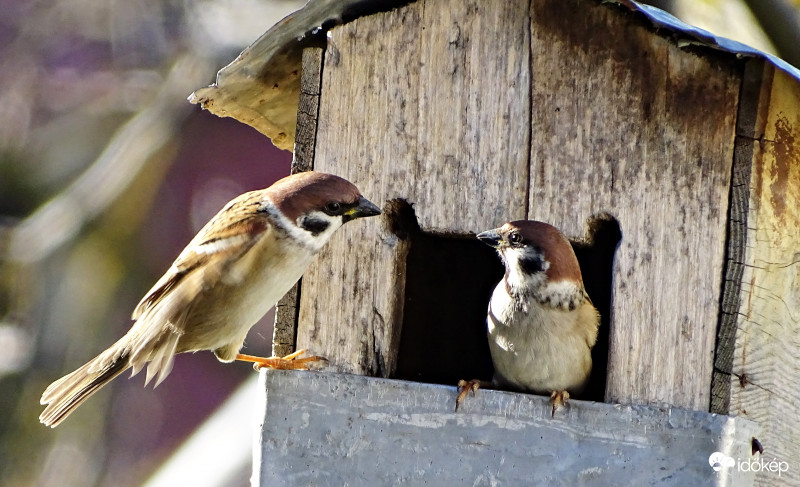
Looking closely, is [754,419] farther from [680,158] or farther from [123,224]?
[123,224]

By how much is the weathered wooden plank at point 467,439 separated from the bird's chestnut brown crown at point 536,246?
14.1 inches

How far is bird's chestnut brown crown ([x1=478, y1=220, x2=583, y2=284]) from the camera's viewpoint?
2.70m

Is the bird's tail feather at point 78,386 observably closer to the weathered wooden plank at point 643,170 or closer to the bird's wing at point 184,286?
the bird's wing at point 184,286

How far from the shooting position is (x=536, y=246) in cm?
273

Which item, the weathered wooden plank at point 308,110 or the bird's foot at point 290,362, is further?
the weathered wooden plank at point 308,110

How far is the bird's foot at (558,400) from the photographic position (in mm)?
2619

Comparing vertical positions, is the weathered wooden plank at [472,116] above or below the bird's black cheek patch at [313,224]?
above

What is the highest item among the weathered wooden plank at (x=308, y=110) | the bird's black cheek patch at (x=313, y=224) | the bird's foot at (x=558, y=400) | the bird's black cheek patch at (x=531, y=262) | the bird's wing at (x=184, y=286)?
the weathered wooden plank at (x=308, y=110)

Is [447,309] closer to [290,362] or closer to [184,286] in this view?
[290,362]

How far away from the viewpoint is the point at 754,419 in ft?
8.75

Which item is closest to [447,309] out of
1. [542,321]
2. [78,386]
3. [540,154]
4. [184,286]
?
[542,321]

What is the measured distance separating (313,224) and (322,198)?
3.1 inches

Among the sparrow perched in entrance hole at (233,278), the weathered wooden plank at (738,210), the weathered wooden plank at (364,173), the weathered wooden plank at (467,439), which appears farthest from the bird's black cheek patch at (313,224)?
the weathered wooden plank at (738,210)

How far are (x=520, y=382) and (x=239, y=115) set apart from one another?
124 centimetres
